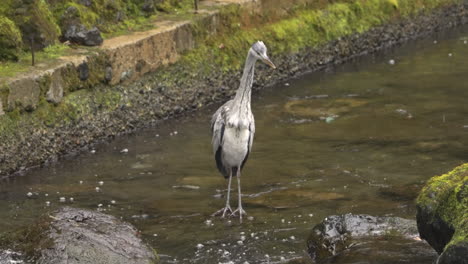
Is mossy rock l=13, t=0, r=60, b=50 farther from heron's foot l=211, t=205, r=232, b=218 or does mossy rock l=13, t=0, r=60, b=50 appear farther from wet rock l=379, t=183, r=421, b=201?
wet rock l=379, t=183, r=421, b=201

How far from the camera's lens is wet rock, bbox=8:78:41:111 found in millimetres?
10422

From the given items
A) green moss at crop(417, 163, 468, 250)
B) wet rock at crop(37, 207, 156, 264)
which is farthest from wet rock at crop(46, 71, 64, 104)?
green moss at crop(417, 163, 468, 250)

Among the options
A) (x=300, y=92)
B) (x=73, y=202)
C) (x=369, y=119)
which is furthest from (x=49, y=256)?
(x=300, y=92)

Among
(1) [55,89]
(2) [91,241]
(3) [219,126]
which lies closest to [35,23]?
(1) [55,89]

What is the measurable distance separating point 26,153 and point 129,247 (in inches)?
136

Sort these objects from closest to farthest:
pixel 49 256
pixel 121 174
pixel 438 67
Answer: pixel 49 256 < pixel 121 174 < pixel 438 67

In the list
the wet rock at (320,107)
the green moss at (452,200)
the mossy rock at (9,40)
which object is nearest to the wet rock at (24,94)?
the mossy rock at (9,40)

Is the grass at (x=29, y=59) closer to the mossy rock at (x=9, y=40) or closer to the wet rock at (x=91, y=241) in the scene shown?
the mossy rock at (x=9, y=40)

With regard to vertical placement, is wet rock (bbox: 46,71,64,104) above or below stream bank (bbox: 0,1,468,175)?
above

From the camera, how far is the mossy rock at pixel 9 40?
10.9 m

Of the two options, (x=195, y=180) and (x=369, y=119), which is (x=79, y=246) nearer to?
(x=195, y=180)

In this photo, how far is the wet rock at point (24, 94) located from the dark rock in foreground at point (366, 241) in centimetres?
401

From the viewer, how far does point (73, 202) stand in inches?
373

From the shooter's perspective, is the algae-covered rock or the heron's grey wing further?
the heron's grey wing
